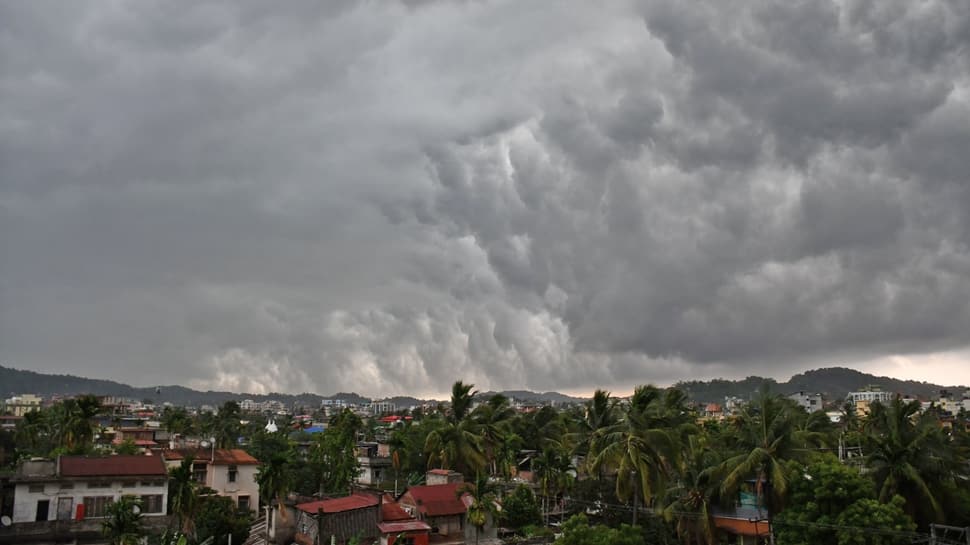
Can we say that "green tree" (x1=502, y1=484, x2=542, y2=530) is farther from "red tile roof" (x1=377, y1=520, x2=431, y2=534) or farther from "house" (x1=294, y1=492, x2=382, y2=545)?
"house" (x1=294, y1=492, x2=382, y2=545)

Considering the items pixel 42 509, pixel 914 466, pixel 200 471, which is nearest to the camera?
pixel 914 466

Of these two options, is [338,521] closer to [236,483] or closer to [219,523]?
[219,523]

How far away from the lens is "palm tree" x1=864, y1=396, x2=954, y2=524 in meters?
38.3

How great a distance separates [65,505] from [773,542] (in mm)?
43040

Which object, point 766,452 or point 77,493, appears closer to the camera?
point 766,452

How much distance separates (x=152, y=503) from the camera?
50.8 metres

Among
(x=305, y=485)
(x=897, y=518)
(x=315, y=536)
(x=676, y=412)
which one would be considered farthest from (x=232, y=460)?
(x=897, y=518)

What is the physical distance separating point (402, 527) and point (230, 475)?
26.0 meters

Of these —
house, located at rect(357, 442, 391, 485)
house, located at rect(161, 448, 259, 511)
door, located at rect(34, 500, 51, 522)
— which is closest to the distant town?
door, located at rect(34, 500, 51, 522)

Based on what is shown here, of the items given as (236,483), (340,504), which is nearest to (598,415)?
A: (340,504)

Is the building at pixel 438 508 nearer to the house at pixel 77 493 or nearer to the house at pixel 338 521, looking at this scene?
the house at pixel 338 521

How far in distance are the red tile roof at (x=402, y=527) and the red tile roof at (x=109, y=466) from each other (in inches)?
662

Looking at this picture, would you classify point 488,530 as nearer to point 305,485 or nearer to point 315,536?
point 315,536

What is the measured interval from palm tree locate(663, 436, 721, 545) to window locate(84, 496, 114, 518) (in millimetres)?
36068
